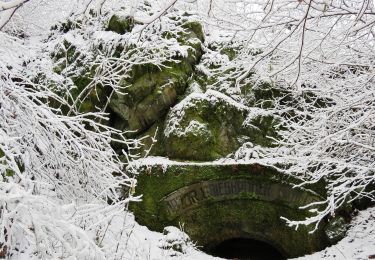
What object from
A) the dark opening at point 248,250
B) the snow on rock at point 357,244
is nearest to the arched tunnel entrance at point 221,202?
the snow on rock at point 357,244

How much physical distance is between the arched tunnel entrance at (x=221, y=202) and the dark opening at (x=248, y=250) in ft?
4.46

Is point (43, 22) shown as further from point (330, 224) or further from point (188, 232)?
point (330, 224)

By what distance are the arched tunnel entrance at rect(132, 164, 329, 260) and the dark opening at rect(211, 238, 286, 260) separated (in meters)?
1.36

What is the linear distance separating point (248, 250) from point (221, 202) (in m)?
2.34

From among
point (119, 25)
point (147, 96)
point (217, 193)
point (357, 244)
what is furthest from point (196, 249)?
point (119, 25)

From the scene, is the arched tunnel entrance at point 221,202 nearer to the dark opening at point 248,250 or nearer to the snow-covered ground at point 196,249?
the snow-covered ground at point 196,249

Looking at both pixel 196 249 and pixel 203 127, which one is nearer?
pixel 196 249

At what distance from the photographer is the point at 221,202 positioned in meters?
6.58

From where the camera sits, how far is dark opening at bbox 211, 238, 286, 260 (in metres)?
7.97

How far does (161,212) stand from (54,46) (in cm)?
481

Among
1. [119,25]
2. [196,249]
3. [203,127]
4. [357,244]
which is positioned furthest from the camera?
[119,25]

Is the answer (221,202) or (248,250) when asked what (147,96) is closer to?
(221,202)

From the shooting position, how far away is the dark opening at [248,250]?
314 inches

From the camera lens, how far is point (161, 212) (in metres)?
6.51
